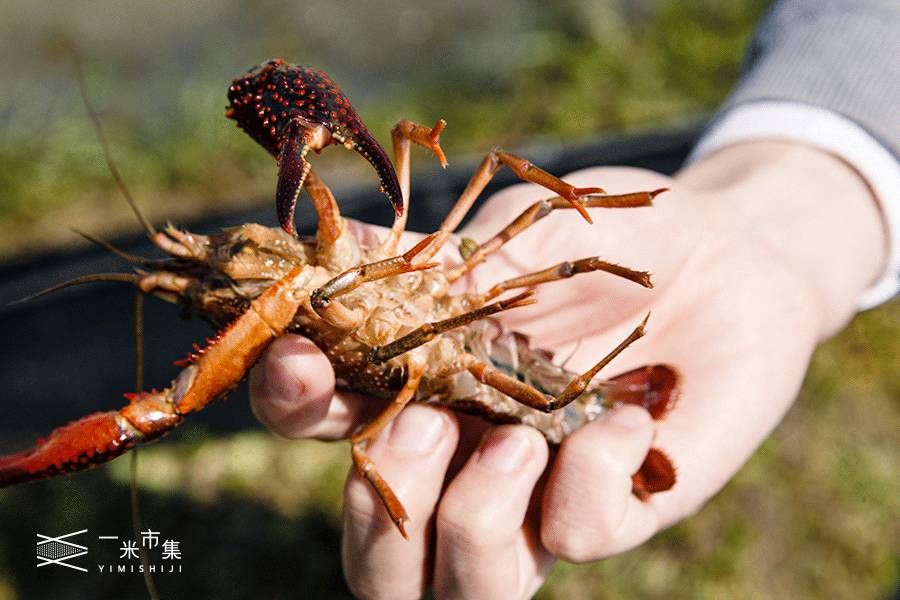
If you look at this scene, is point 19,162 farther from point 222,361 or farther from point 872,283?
point 872,283

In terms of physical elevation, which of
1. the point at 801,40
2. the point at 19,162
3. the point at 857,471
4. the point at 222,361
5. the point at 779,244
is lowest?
the point at 857,471

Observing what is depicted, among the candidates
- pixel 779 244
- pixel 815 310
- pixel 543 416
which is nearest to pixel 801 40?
pixel 779 244

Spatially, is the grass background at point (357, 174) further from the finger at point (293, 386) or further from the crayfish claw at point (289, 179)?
the crayfish claw at point (289, 179)

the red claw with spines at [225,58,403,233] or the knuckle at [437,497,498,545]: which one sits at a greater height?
the red claw with spines at [225,58,403,233]

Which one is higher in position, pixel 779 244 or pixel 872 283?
pixel 779 244

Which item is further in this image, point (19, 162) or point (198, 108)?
point (198, 108)

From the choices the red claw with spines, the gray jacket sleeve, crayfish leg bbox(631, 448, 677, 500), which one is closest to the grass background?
crayfish leg bbox(631, 448, 677, 500)

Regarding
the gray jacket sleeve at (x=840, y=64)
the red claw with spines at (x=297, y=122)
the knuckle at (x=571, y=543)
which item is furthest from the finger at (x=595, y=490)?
the gray jacket sleeve at (x=840, y=64)

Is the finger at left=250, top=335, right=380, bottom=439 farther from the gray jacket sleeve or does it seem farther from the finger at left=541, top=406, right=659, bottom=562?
the gray jacket sleeve

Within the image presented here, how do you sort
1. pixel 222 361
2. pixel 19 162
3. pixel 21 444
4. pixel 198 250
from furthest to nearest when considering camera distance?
pixel 19 162 < pixel 21 444 < pixel 198 250 < pixel 222 361
